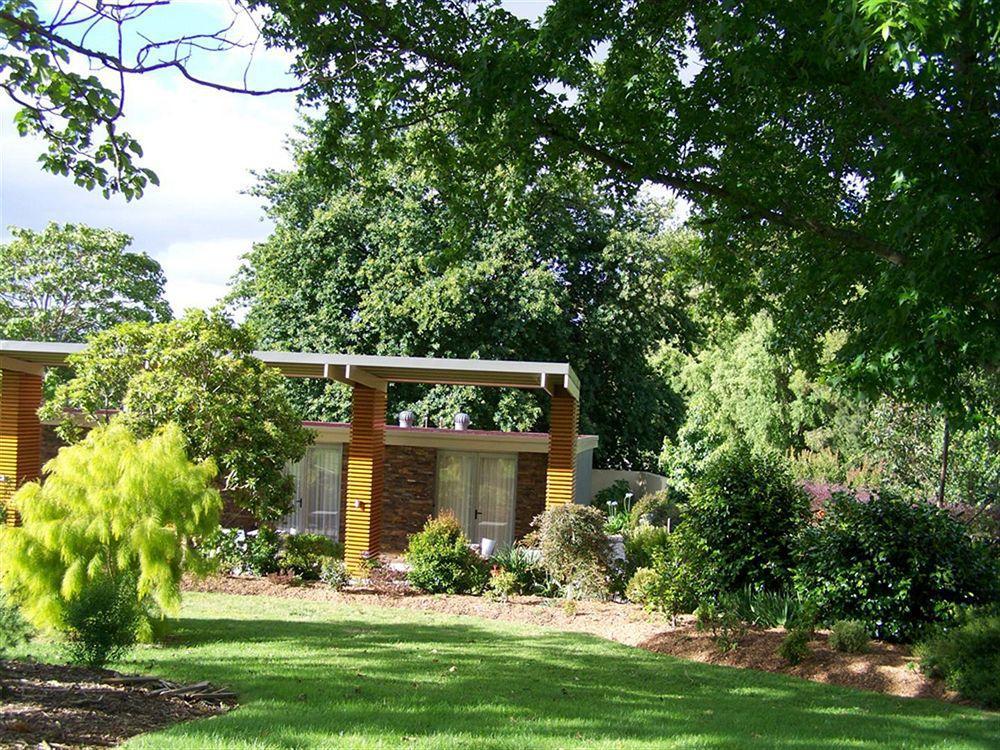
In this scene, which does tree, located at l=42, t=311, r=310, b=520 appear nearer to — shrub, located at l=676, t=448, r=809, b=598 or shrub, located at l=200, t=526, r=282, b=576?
shrub, located at l=200, t=526, r=282, b=576

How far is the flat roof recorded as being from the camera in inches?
624

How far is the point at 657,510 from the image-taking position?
942 inches

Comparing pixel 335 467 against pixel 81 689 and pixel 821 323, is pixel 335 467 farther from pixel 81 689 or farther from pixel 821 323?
pixel 81 689

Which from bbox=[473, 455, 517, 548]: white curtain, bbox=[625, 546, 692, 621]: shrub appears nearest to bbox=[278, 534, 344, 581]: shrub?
bbox=[473, 455, 517, 548]: white curtain

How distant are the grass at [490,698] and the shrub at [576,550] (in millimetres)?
3279

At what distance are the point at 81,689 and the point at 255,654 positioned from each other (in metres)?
2.70

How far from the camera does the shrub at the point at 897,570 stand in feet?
36.2

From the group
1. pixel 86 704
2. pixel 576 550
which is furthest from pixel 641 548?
pixel 86 704

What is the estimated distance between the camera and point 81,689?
21.5 feet

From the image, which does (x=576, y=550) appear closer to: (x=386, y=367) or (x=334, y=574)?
(x=334, y=574)

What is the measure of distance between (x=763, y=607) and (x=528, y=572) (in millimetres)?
4751

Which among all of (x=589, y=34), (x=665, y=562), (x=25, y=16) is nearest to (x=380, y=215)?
(x=665, y=562)

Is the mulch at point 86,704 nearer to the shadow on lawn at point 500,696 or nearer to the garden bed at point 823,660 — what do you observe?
the shadow on lawn at point 500,696

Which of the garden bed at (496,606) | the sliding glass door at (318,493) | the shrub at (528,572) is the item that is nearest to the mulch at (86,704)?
the garden bed at (496,606)
